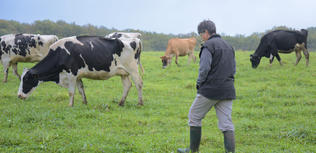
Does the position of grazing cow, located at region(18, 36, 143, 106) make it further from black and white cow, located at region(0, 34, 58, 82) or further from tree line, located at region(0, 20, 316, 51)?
tree line, located at region(0, 20, 316, 51)

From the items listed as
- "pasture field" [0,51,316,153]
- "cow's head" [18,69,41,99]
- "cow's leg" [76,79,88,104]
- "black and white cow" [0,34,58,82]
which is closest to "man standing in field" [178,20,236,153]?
"pasture field" [0,51,316,153]

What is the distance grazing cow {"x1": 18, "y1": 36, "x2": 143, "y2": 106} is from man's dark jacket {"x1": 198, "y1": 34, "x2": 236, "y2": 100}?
537cm

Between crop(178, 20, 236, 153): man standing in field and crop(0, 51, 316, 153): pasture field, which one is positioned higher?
crop(178, 20, 236, 153): man standing in field

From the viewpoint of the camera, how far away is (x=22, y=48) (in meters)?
16.4

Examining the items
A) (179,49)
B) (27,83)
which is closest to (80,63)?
(27,83)

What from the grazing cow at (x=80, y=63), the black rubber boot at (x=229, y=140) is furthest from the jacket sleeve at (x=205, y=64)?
the grazing cow at (x=80, y=63)

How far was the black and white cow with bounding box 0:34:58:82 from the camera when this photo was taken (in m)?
16.5

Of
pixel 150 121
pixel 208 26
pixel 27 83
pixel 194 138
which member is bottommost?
pixel 150 121

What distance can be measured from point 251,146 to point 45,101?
7298 millimetres

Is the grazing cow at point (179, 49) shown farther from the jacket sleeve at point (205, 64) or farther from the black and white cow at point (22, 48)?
the jacket sleeve at point (205, 64)

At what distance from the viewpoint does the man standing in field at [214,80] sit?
560cm

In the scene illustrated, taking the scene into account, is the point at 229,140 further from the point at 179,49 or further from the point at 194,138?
the point at 179,49

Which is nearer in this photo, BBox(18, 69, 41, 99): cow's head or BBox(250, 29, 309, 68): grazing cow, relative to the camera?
BBox(18, 69, 41, 99): cow's head

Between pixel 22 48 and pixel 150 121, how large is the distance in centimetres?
1018
